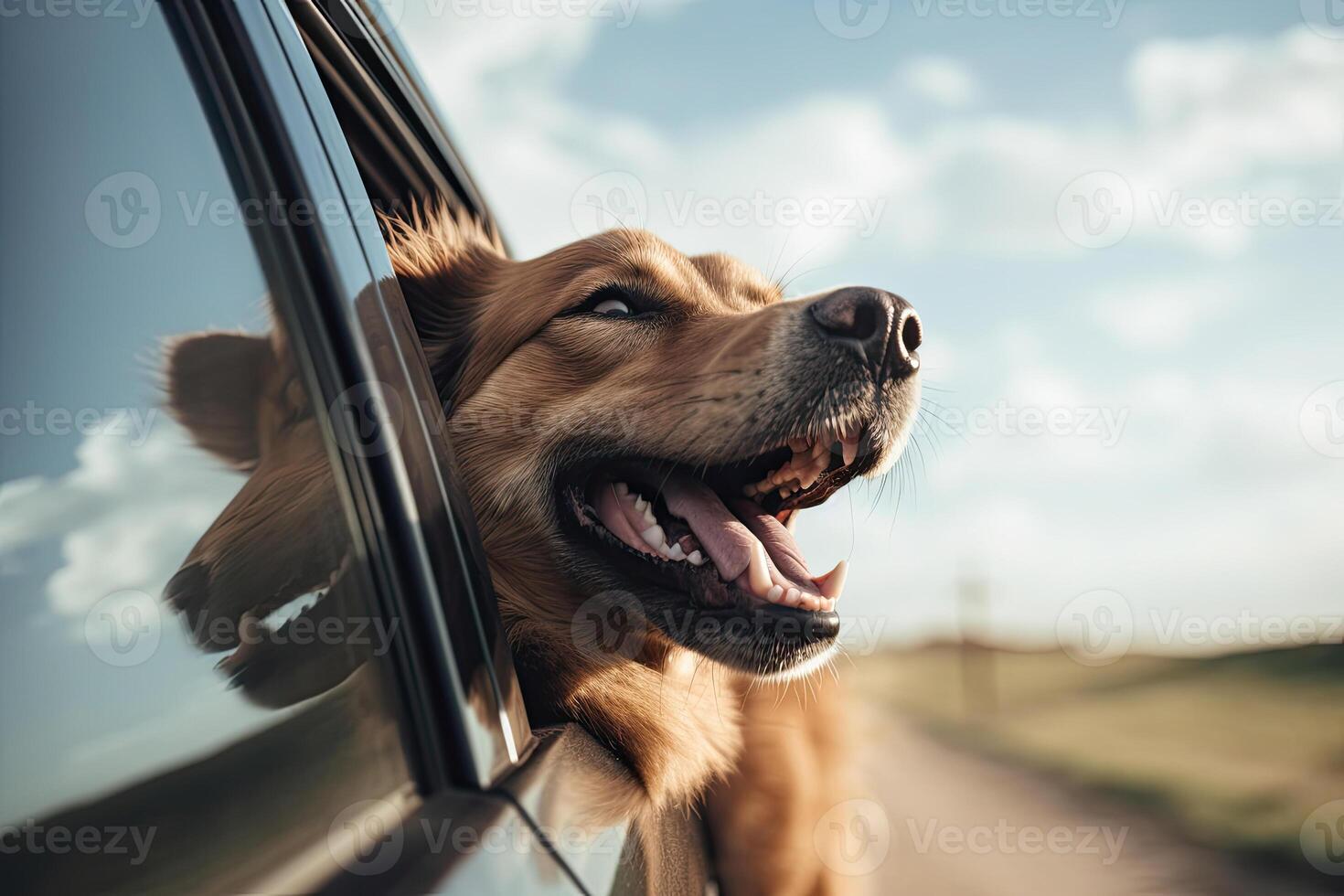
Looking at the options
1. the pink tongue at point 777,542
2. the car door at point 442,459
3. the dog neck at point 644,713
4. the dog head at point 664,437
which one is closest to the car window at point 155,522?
the car door at point 442,459

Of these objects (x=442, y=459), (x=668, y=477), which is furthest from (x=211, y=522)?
(x=668, y=477)

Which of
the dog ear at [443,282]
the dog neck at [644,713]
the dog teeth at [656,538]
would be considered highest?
the dog ear at [443,282]

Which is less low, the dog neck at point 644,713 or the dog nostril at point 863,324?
the dog nostril at point 863,324

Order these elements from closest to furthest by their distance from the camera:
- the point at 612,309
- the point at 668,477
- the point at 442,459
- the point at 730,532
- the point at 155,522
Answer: the point at 155,522 → the point at 442,459 → the point at 730,532 → the point at 668,477 → the point at 612,309

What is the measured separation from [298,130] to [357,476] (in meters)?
0.55

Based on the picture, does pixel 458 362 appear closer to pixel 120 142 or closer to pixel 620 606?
pixel 620 606

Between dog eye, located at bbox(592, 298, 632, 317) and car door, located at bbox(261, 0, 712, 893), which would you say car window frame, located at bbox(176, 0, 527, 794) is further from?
dog eye, located at bbox(592, 298, 632, 317)

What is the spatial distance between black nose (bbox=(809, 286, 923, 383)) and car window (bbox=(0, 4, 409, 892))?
4.77 ft

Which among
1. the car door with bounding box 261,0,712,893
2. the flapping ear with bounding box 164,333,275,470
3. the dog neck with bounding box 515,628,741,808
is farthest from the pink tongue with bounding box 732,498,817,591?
the flapping ear with bounding box 164,333,275,470

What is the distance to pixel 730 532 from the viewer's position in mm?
2346

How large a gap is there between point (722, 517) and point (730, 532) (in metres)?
0.07

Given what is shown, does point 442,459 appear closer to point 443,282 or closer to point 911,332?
point 911,332

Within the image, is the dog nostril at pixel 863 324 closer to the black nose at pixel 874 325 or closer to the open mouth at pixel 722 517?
the black nose at pixel 874 325

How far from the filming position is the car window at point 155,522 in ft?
2.71
